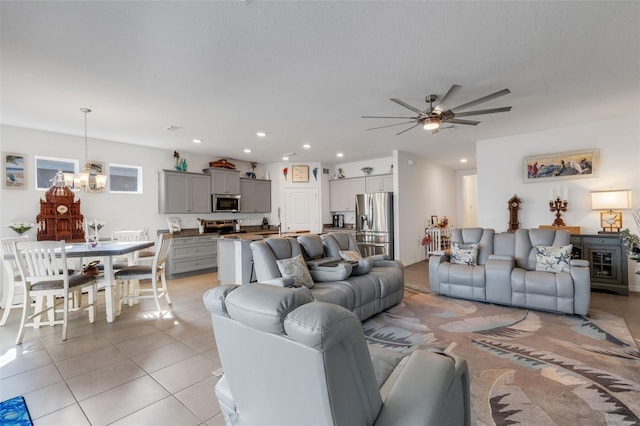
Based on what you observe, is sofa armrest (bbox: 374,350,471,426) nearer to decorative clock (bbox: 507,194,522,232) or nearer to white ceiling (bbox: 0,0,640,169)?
white ceiling (bbox: 0,0,640,169)

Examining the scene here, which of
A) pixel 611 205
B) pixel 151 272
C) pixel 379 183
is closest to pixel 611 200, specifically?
pixel 611 205

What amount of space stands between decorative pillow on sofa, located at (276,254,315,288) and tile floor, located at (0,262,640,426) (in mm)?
969

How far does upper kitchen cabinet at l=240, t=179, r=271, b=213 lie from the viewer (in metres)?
7.41

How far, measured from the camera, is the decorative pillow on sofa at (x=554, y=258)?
3662 mm

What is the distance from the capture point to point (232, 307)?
3.72 ft

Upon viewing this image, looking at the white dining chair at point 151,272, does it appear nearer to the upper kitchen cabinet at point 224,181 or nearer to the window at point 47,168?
the window at point 47,168

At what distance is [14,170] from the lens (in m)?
4.55

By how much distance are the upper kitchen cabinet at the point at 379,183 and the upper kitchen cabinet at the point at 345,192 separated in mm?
168

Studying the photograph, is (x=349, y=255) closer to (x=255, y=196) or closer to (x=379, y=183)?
(x=379, y=183)

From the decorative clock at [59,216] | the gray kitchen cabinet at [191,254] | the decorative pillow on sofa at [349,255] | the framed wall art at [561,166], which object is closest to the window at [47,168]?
the decorative clock at [59,216]

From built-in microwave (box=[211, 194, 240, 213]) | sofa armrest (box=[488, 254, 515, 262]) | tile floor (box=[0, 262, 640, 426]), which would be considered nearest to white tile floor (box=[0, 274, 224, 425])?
tile floor (box=[0, 262, 640, 426])

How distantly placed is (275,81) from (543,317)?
3.94 metres

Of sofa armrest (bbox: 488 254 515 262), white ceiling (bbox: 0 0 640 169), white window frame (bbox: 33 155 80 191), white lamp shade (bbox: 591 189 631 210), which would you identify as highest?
white ceiling (bbox: 0 0 640 169)

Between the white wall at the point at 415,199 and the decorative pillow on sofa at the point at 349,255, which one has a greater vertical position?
the white wall at the point at 415,199
